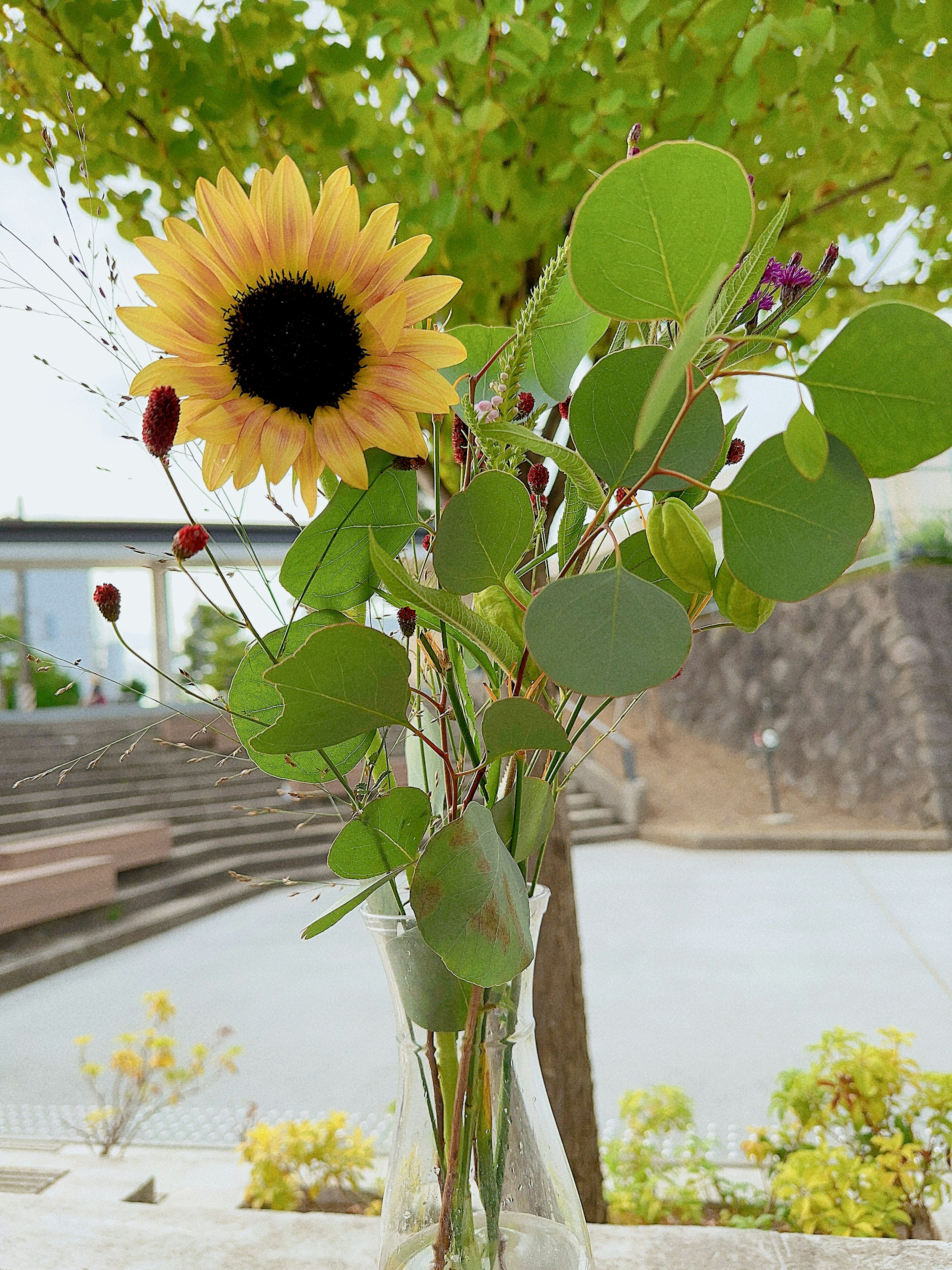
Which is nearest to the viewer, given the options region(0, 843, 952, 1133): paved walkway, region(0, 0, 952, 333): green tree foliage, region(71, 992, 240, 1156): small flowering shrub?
region(0, 0, 952, 333): green tree foliage

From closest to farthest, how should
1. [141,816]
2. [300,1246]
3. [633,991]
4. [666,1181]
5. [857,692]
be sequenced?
[300,1246]
[666,1181]
[633,991]
[141,816]
[857,692]

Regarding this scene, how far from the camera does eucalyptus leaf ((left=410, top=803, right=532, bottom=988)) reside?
249 mm

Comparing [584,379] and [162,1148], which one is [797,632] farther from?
[584,379]

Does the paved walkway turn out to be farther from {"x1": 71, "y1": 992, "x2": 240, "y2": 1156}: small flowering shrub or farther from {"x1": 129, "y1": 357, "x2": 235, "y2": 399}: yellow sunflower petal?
{"x1": 129, "y1": 357, "x2": 235, "y2": 399}: yellow sunflower petal

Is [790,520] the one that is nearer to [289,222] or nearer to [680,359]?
[680,359]

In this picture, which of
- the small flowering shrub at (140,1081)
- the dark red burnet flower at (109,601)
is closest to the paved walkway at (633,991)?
the small flowering shrub at (140,1081)

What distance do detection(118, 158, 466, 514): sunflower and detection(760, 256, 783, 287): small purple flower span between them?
0.09 m

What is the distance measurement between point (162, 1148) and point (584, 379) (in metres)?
2.03

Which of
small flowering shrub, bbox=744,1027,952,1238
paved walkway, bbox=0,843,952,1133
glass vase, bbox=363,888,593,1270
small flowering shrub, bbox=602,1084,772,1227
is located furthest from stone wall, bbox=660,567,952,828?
glass vase, bbox=363,888,593,1270

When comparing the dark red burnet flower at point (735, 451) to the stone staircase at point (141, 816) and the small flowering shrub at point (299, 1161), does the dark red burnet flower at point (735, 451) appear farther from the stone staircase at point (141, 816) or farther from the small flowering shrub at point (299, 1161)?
the stone staircase at point (141, 816)

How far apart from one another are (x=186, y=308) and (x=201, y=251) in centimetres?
2

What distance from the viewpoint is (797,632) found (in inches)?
243

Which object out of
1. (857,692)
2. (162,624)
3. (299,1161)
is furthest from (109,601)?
(162,624)

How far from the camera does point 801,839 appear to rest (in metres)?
4.97
